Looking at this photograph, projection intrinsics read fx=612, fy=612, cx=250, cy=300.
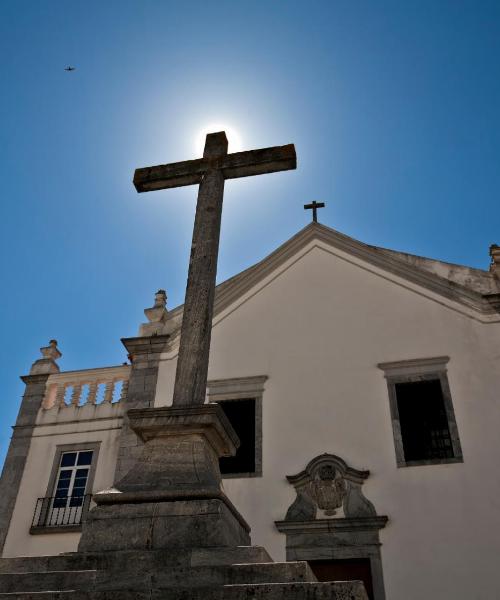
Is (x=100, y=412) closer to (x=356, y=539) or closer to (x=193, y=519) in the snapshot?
(x=356, y=539)

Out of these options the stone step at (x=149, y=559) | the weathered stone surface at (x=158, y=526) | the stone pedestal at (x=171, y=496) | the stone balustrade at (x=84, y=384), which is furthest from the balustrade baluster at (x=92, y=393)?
the stone step at (x=149, y=559)

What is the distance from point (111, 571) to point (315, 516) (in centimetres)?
636

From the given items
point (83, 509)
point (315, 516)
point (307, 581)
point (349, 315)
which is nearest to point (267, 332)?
point (349, 315)

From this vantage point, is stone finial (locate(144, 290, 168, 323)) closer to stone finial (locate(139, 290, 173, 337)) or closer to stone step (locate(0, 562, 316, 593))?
stone finial (locate(139, 290, 173, 337))

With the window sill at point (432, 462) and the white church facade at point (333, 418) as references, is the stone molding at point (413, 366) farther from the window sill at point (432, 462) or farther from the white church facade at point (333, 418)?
the window sill at point (432, 462)

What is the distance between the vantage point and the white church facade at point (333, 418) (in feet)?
29.8

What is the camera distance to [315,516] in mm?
9508

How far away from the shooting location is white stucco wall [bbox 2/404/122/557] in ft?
35.0

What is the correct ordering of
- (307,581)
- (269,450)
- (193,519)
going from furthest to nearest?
(269,450) → (193,519) → (307,581)

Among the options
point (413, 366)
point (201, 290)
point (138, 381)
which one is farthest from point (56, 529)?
point (201, 290)

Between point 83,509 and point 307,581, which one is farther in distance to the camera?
point 83,509

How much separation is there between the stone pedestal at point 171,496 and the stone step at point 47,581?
1.26ft

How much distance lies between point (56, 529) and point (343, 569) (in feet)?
16.4

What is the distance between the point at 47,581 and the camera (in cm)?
364
